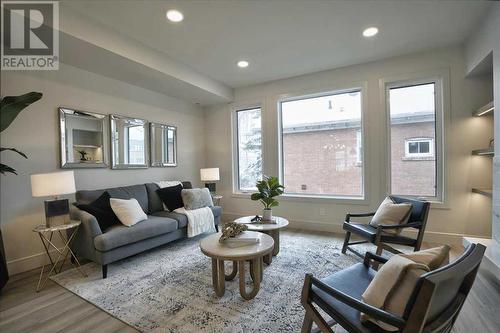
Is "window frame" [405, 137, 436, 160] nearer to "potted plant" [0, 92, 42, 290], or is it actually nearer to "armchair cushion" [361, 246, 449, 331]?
"armchair cushion" [361, 246, 449, 331]

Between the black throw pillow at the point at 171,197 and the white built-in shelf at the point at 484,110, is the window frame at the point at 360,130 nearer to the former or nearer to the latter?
the white built-in shelf at the point at 484,110

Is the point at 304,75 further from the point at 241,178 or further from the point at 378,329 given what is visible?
the point at 378,329

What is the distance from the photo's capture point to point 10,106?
7.17ft

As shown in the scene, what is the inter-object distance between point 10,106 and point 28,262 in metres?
1.88

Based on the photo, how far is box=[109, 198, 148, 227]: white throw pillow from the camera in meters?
2.97

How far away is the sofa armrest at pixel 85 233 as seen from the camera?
2.64 meters

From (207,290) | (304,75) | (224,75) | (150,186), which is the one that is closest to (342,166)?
(304,75)

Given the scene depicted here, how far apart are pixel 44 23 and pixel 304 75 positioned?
145 inches

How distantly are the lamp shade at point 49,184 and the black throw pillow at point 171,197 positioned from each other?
1402 millimetres

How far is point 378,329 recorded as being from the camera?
45.6 inches

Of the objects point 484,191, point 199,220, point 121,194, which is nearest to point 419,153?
point 484,191

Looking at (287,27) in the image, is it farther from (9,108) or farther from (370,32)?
(9,108)

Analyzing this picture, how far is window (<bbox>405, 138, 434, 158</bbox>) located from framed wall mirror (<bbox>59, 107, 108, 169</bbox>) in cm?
468

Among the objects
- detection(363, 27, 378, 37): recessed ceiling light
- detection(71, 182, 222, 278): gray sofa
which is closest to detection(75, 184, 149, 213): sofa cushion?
detection(71, 182, 222, 278): gray sofa
